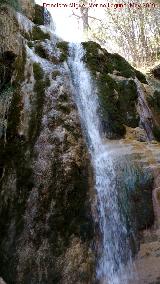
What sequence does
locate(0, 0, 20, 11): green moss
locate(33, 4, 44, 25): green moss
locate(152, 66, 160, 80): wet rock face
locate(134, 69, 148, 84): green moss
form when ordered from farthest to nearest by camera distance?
locate(152, 66, 160, 80): wet rock face
locate(134, 69, 148, 84): green moss
locate(33, 4, 44, 25): green moss
locate(0, 0, 20, 11): green moss

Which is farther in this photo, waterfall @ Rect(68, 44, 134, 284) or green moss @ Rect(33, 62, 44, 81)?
green moss @ Rect(33, 62, 44, 81)

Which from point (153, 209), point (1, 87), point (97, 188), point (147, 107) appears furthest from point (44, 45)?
point (153, 209)

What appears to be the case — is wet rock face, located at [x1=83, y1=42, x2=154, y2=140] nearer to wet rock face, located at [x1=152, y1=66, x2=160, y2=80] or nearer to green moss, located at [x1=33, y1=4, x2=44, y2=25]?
green moss, located at [x1=33, y1=4, x2=44, y2=25]

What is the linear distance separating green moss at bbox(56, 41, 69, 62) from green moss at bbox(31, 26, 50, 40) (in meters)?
0.41

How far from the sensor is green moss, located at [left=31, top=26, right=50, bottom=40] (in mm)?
10031

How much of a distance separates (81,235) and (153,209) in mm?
1325

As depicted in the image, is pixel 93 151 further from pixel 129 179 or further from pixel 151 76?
pixel 151 76

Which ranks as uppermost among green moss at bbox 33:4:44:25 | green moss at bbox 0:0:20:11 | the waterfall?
green moss at bbox 33:4:44:25

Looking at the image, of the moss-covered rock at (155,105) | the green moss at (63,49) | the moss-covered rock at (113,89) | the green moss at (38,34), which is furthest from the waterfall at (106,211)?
the green moss at (38,34)

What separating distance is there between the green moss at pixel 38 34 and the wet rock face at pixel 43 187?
5.26 ft

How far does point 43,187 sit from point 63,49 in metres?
4.07

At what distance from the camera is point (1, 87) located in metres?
8.41

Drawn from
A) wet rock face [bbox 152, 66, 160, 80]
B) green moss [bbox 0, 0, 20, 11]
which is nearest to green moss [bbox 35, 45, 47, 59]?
green moss [bbox 0, 0, 20, 11]

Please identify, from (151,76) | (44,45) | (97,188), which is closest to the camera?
(97,188)
